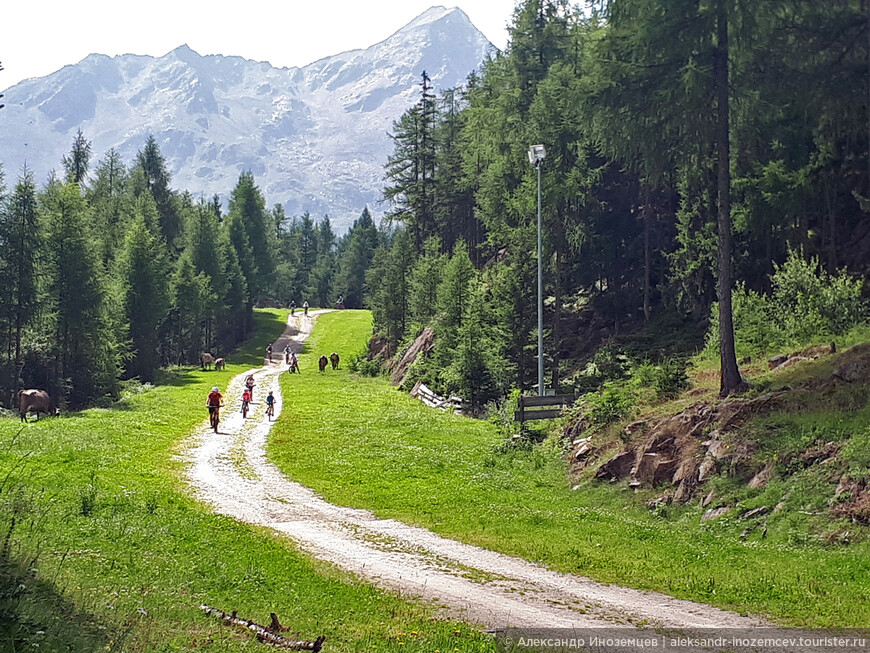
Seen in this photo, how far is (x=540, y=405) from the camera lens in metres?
26.0

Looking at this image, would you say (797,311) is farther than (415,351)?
No

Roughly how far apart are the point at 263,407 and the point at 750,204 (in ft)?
84.0

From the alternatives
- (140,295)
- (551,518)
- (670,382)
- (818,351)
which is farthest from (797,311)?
(140,295)

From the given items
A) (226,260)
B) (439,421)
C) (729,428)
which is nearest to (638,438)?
(729,428)

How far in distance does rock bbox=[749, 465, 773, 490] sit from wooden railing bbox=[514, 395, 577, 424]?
399 inches

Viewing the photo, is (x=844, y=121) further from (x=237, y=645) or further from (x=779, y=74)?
(x=237, y=645)

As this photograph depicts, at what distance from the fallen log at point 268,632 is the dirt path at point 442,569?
8.32 ft

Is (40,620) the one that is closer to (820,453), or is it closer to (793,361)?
(820,453)

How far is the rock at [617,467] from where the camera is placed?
18484 millimetres

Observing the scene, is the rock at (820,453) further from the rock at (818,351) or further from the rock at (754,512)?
the rock at (818,351)

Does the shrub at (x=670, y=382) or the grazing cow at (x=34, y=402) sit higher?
the shrub at (x=670, y=382)

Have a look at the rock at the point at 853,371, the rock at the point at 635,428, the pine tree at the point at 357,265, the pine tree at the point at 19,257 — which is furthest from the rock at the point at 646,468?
the pine tree at the point at 357,265

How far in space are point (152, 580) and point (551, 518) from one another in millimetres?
8506

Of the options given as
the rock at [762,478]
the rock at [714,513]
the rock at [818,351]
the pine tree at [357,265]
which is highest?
the pine tree at [357,265]
